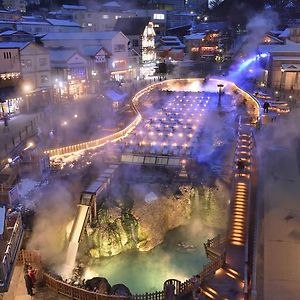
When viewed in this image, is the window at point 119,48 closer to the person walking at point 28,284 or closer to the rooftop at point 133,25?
the rooftop at point 133,25

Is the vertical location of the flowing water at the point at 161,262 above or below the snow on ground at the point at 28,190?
below

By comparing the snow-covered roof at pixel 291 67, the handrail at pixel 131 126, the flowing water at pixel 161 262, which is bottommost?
the flowing water at pixel 161 262

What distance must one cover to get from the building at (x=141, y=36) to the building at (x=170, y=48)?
3944 mm

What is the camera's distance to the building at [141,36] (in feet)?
175

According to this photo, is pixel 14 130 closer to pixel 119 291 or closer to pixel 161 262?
pixel 161 262

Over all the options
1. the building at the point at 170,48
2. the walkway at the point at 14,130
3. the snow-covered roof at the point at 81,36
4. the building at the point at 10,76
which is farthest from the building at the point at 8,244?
the building at the point at 170,48

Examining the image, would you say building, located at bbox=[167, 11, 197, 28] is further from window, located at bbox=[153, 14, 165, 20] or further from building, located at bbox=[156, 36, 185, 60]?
building, located at bbox=[156, 36, 185, 60]

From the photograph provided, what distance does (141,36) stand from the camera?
53312 millimetres

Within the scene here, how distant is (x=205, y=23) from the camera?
6806 cm

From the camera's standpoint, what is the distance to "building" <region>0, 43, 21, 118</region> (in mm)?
31644

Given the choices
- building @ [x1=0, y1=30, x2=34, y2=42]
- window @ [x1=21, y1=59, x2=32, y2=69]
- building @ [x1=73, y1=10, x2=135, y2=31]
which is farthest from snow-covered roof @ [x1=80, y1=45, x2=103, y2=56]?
building @ [x1=73, y1=10, x2=135, y2=31]

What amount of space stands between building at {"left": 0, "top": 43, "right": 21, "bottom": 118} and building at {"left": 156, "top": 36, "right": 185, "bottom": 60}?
3117 cm

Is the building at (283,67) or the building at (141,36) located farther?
the building at (141,36)

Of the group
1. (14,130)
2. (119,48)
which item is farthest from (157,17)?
(14,130)
